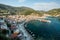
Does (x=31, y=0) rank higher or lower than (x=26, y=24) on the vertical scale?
higher

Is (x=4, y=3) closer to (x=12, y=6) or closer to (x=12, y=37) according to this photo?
(x=12, y=6)

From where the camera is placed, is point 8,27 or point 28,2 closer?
point 8,27

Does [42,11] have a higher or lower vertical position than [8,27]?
higher

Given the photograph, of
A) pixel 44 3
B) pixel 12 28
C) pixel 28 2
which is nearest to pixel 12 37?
pixel 12 28

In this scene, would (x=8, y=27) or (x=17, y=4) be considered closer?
(x=8, y=27)

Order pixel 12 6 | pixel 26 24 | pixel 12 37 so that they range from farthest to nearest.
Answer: pixel 26 24 < pixel 12 6 < pixel 12 37

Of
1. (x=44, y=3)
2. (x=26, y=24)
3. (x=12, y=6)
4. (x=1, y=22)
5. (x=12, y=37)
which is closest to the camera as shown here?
(x=12, y=37)

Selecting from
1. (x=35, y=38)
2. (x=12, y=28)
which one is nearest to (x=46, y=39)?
(x=35, y=38)

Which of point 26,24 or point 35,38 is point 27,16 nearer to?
point 26,24

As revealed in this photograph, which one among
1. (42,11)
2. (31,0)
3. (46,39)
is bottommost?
(46,39)
